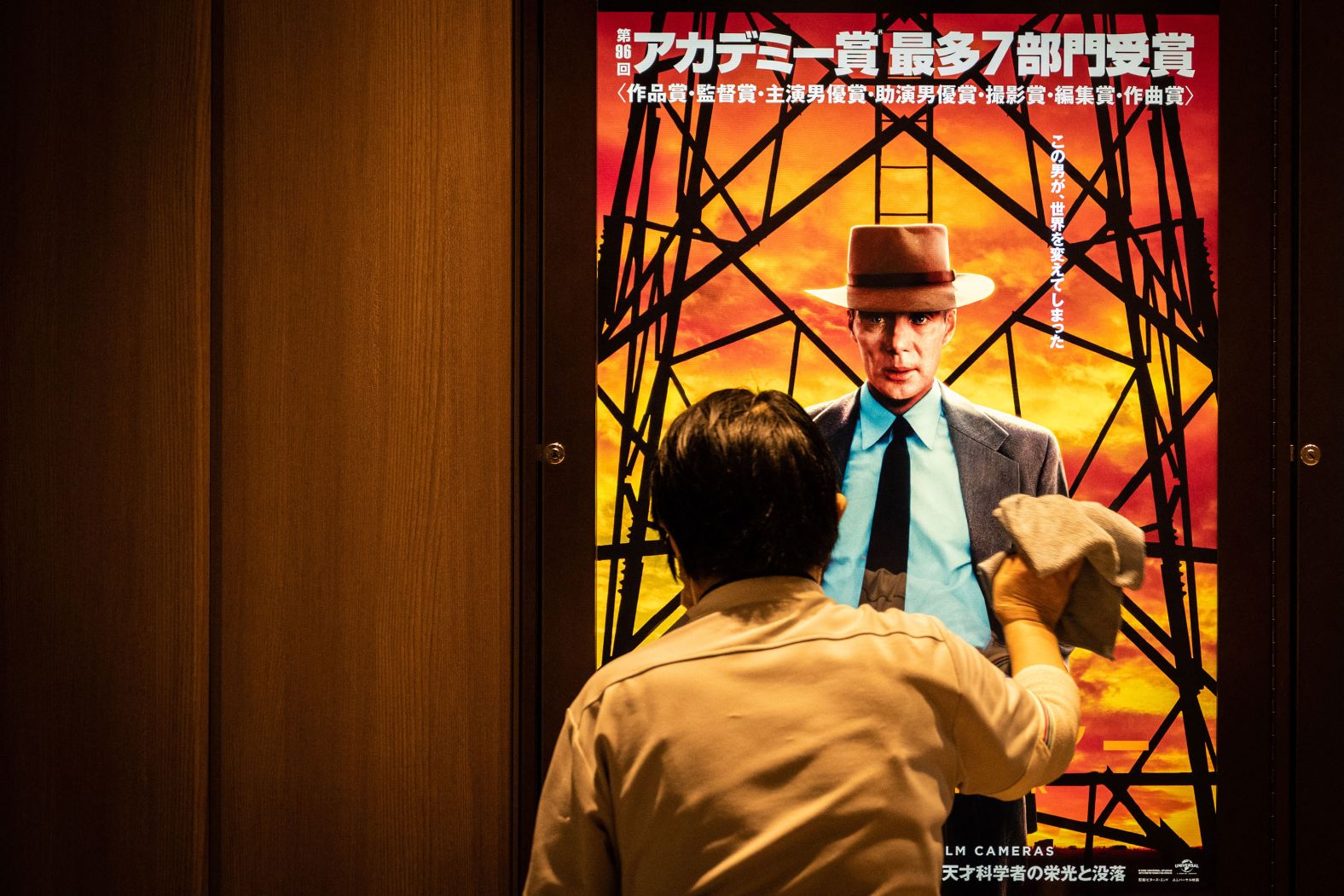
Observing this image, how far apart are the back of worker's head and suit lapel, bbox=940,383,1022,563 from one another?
0.58 m

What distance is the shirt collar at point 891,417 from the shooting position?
1.60m

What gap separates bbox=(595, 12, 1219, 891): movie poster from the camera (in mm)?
1589

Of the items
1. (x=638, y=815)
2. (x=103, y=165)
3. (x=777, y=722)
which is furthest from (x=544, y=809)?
(x=103, y=165)

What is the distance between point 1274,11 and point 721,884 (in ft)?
4.93

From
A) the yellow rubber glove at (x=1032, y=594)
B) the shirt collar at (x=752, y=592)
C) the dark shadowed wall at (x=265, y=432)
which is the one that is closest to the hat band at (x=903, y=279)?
the yellow rubber glove at (x=1032, y=594)

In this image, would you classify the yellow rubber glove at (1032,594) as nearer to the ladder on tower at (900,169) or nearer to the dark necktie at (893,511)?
the dark necktie at (893,511)

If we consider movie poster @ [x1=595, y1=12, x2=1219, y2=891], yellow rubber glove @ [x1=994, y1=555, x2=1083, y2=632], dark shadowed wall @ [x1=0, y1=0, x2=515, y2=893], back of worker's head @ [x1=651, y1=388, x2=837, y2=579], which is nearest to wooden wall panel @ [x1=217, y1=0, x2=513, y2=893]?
dark shadowed wall @ [x1=0, y1=0, x2=515, y2=893]

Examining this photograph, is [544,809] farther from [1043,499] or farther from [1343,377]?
[1343,377]

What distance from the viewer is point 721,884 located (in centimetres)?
96

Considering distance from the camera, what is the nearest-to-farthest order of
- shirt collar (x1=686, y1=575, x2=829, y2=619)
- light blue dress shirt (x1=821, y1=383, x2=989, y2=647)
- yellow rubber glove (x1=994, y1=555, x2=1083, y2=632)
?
shirt collar (x1=686, y1=575, x2=829, y2=619)
yellow rubber glove (x1=994, y1=555, x2=1083, y2=632)
light blue dress shirt (x1=821, y1=383, x2=989, y2=647)
